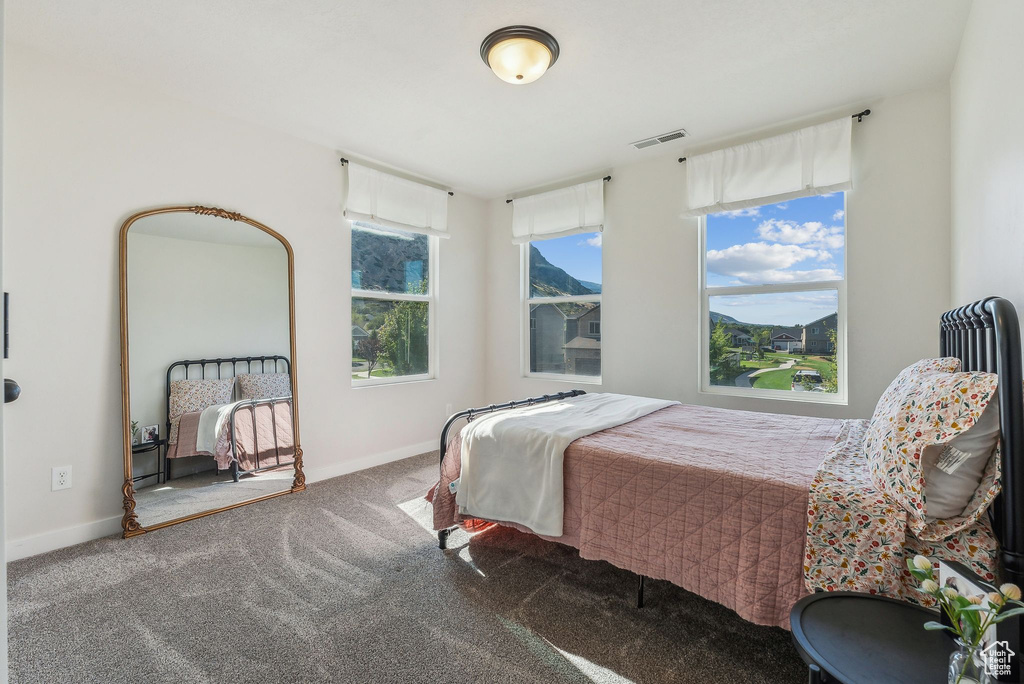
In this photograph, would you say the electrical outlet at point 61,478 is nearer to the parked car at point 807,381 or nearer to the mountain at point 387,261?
the mountain at point 387,261

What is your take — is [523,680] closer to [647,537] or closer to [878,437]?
[647,537]

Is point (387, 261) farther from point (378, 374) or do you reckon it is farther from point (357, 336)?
point (378, 374)

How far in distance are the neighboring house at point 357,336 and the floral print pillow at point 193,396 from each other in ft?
3.24

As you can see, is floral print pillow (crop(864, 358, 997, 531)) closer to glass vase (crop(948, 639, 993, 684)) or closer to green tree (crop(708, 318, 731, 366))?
glass vase (crop(948, 639, 993, 684))

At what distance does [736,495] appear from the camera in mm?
1687

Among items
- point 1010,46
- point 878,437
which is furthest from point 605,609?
point 1010,46

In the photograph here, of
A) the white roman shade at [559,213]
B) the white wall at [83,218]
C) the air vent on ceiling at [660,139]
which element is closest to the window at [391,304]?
the white wall at [83,218]

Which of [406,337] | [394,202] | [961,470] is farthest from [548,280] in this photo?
[961,470]

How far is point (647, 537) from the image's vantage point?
1.87 metres

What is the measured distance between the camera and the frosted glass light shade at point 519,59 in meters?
2.30

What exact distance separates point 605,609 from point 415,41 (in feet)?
8.85

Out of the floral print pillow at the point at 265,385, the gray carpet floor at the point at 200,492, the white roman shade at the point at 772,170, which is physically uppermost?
the white roman shade at the point at 772,170

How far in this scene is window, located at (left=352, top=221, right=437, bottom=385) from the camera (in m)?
3.99

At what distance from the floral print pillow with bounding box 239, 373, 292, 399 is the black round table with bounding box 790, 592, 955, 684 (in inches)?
125
